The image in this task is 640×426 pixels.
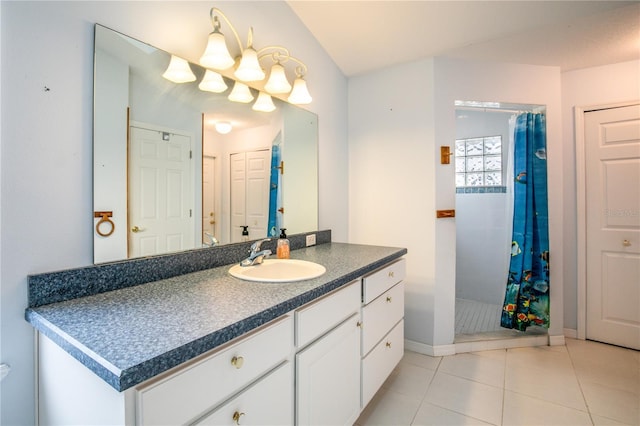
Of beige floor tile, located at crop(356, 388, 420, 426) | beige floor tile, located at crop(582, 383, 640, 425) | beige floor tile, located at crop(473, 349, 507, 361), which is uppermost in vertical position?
beige floor tile, located at crop(473, 349, 507, 361)

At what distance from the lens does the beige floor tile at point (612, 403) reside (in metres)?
1.64

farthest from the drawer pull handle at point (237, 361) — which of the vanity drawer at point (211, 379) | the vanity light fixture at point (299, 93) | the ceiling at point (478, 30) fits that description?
the ceiling at point (478, 30)

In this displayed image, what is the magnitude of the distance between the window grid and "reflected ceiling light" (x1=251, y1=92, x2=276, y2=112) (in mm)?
1644

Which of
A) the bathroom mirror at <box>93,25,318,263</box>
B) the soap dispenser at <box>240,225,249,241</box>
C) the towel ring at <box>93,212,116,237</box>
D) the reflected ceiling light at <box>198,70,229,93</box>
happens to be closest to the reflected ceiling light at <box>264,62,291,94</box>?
the bathroom mirror at <box>93,25,318,263</box>

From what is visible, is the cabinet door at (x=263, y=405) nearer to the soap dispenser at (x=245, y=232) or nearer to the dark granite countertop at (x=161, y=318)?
the dark granite countertop at (x=161, y=318)

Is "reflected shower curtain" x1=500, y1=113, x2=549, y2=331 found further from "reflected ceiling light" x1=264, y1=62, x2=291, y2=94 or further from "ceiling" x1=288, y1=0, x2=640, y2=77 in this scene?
"reflected ceiling light" x1=264, y1=62, x2=291, y2=94

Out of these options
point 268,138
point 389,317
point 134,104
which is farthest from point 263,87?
point 389,317

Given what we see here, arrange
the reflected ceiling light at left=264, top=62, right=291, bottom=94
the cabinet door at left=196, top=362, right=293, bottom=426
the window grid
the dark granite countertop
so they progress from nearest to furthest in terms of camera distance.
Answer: the dark granite countertop
the cabinet door at left=196, top=362, right=293, bottom=426
the reflected ceiling light at left=264, top=62, right=291, bottom=94
the window grid

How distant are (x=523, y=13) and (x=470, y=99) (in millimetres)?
605

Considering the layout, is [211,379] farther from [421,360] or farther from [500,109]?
[500,109]

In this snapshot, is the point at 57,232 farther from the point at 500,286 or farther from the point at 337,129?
the point at 500,286

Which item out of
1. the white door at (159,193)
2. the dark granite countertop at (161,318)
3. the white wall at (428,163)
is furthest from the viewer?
the white wall at (428,163)

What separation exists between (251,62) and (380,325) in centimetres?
156

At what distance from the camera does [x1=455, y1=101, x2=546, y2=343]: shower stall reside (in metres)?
2.46
